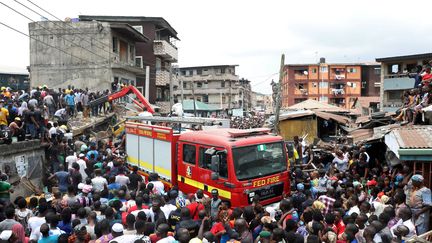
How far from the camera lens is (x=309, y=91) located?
6203cm

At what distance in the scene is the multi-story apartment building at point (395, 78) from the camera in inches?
1474

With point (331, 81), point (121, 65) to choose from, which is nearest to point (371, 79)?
point (331, 81)

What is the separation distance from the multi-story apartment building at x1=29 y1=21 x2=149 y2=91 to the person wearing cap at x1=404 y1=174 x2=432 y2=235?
2568cm

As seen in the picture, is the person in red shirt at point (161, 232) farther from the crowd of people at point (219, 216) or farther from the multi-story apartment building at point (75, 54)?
the multi-story apartment building at point (75, 54)

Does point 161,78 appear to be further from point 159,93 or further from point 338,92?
point 338,92

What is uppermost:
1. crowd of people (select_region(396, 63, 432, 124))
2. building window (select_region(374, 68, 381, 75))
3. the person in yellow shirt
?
building window (select_region(374, 68, 381, 75))

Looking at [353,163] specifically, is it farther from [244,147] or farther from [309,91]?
[309,91]

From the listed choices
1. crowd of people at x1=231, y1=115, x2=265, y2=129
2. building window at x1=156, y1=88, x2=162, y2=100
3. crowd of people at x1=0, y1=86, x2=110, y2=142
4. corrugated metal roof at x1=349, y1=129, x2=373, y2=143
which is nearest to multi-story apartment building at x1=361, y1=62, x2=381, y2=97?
crowd of people at x1=231, y1=115, x2=265, y2=129

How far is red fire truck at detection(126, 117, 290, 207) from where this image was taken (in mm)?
8984

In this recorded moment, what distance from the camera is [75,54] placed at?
99.0ft

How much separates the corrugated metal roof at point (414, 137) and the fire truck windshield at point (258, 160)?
2903 mm

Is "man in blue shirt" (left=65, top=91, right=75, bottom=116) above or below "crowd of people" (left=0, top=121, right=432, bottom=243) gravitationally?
above

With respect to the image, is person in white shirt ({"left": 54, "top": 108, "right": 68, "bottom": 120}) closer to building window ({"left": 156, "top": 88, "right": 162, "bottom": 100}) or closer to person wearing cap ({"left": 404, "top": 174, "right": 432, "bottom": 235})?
person wearing cap ({"left": 404, "top": 174, "right": 432, "bottom": 235})

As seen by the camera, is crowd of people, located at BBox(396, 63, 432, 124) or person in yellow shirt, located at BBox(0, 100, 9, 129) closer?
crowd of people, located at BBox(396, 63, 432, 124)
